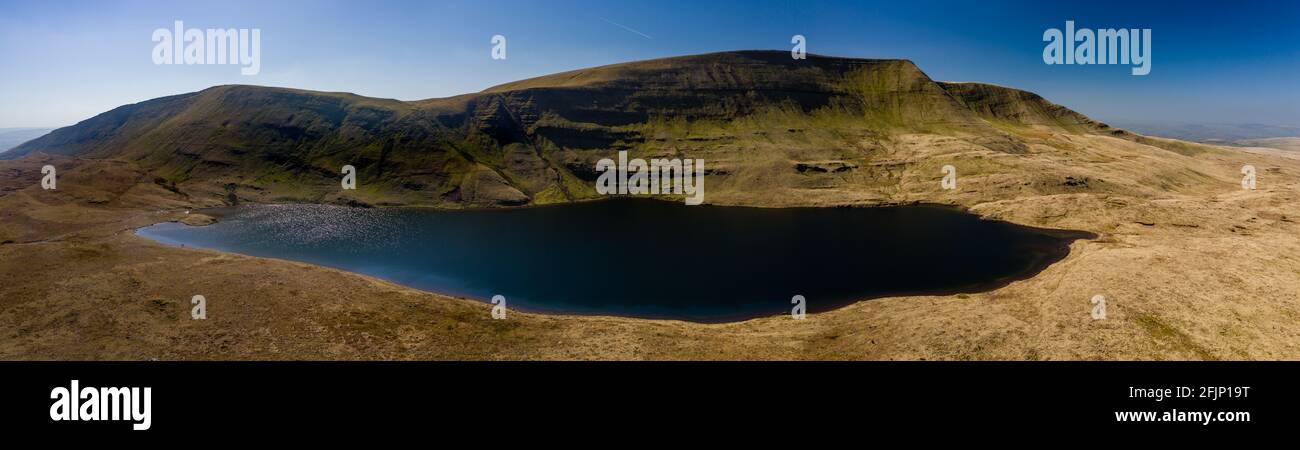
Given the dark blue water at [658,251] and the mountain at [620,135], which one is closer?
the dark blue water at [658,251]

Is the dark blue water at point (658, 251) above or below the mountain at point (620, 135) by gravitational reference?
below

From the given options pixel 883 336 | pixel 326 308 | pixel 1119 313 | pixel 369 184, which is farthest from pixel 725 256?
pixel 369 184

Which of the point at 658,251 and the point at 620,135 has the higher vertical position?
the point at 620,135

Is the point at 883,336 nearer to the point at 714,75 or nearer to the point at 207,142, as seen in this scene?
the point at 714,75

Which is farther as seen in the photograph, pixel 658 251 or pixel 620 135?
pixel 620 135

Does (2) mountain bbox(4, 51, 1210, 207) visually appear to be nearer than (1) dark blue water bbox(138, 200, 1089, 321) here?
No
